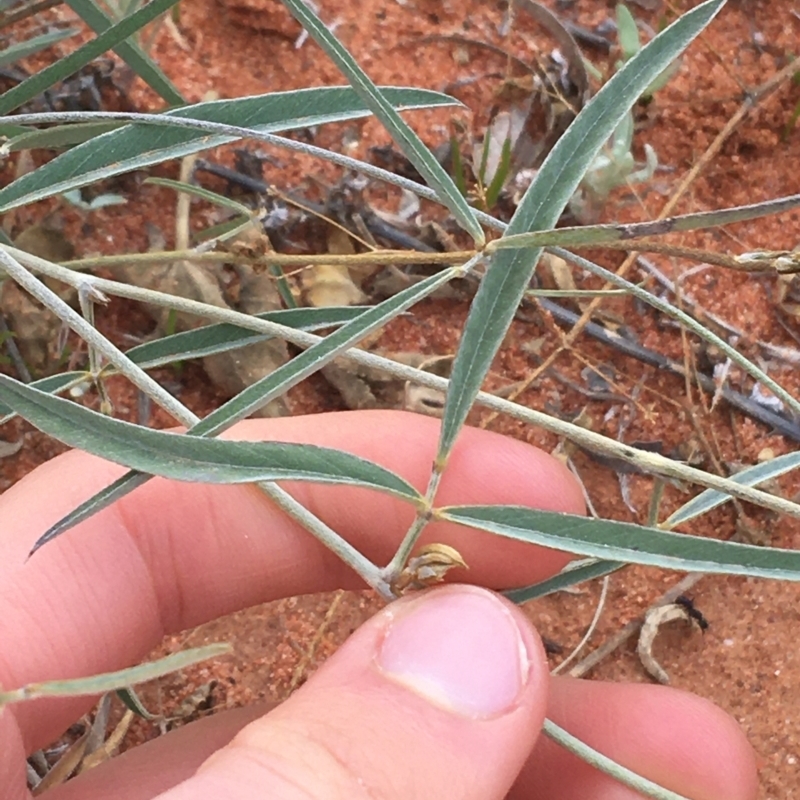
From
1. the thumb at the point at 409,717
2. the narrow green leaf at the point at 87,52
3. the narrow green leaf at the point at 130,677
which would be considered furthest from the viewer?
the narrow green leaf at the point at 87,52

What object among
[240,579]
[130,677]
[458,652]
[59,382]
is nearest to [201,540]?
[240,579]

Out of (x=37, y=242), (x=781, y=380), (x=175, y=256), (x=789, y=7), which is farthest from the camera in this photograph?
(x=789, y=7)

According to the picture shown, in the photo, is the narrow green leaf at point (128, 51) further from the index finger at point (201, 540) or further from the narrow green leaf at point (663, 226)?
the narrow green leaf at point (663, 226)

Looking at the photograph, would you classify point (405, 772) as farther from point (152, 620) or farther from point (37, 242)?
point (37, 242)

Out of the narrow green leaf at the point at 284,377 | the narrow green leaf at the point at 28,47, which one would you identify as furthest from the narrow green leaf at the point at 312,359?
the narrow green leaf at the point at 28,47

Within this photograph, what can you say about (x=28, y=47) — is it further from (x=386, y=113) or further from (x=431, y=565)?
(x=431, y=565)

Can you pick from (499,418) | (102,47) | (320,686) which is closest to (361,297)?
(499,418)
